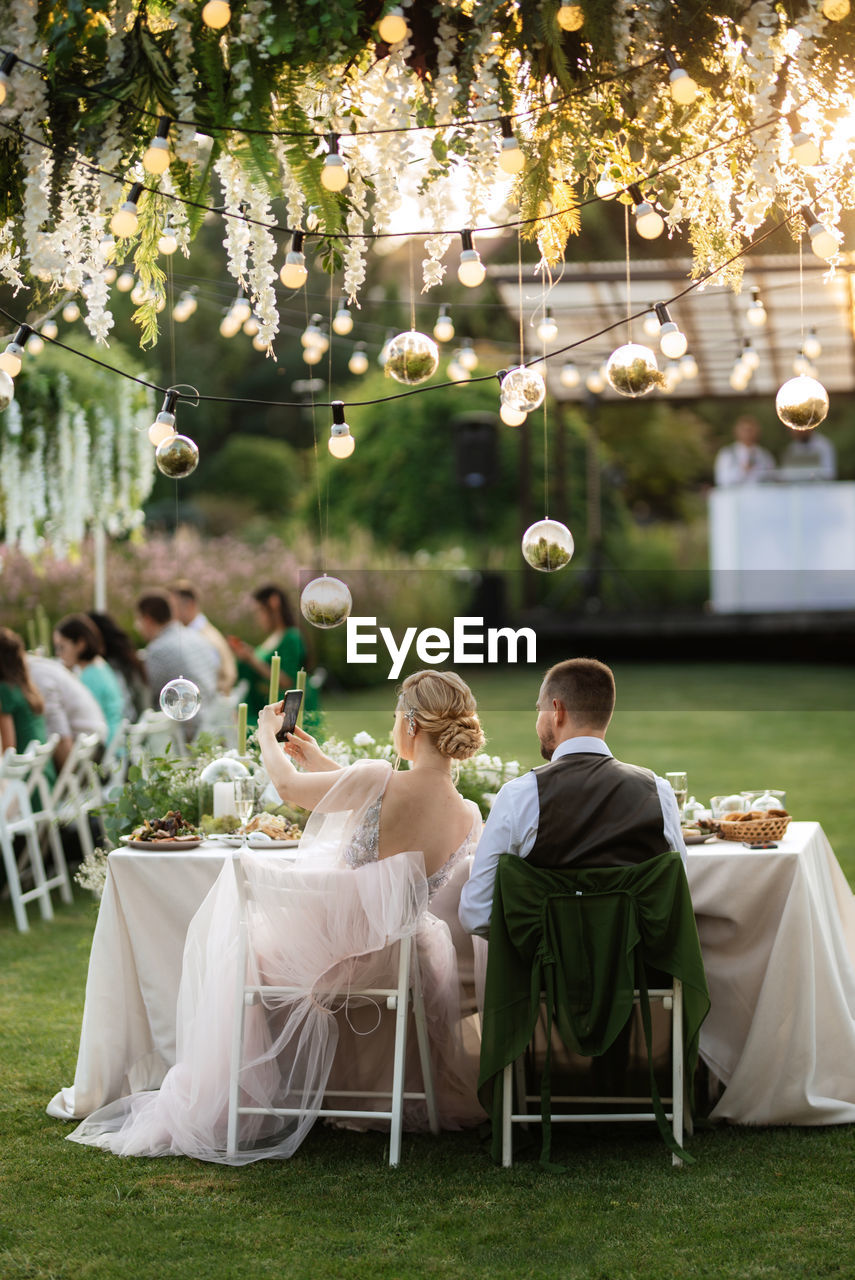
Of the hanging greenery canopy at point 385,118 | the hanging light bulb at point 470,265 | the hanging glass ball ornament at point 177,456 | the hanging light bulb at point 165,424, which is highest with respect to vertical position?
the hanging greenery canopy at point 385,118

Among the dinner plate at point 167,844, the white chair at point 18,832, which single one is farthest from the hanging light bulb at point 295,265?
the white chair at point 18,832

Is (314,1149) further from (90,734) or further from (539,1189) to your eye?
(90,734)

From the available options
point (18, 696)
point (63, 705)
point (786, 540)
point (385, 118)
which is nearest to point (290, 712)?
point (385, 118)

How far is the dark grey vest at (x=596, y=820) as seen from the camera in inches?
140

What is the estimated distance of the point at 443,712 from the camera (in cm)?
378

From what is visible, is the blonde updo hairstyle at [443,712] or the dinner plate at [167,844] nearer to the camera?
the blonde updo hairstyle at [443,712]

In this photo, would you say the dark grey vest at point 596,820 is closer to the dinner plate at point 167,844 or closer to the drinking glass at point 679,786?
the drinking glass at point 679,786

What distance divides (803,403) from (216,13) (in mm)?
1696

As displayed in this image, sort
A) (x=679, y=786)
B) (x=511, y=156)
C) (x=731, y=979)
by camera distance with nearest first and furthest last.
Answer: (x=511, y=156) → (x=731, y=979) → (x=679, y=786)

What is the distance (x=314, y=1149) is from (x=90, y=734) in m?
3.81

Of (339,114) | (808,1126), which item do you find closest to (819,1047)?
(808,1126)

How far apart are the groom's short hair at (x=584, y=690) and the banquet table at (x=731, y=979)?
56cm

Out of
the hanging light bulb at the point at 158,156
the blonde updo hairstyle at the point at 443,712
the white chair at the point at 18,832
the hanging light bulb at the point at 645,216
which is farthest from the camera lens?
the white chair at the point at 18,832

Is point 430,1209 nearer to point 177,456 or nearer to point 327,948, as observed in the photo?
point 327,948
